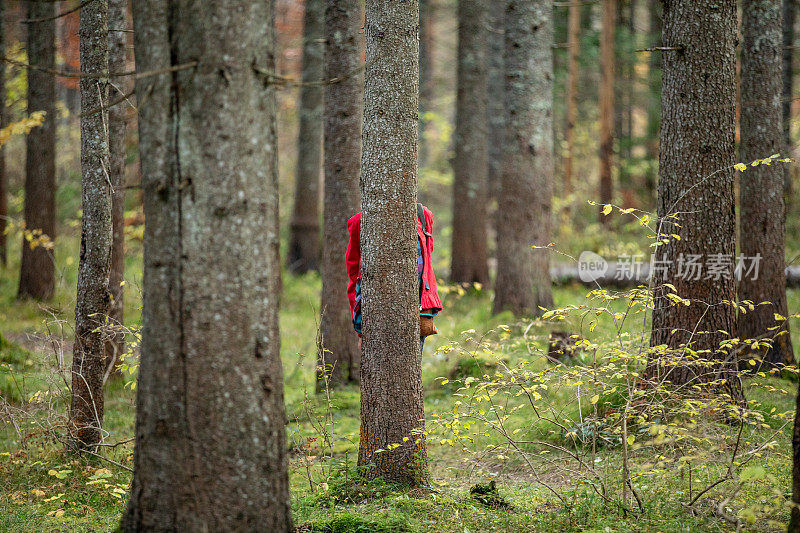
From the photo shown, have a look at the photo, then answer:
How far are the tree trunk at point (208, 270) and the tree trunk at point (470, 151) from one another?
11.1 meters

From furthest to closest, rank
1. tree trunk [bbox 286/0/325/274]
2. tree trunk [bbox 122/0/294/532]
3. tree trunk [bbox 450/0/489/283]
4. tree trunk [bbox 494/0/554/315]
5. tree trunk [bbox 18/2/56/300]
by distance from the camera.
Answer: tree trunk [bbox 286/0/325/274] < tree trunk [bbox 450/0/489/283] < tree trunk [bbox 18/2/56/300] < tree trunk [bbox 494/0/554/315] < tree trunk [bbox 122/0/294/532]

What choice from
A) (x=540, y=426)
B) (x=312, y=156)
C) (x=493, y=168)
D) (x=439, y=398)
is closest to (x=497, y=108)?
(x=493, y=168)

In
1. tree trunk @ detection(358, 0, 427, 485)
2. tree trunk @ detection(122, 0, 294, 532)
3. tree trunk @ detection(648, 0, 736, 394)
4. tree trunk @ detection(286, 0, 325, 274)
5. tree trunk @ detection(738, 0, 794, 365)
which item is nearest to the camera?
tree trunk @ detection(122, 0, 294, 532)

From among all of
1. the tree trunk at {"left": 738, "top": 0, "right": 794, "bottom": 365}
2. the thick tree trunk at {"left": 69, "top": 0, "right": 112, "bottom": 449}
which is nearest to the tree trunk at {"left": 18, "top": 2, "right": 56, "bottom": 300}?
the thick tree trunk at {"left": 69, "top": 0, "right": 112, "bottom": 449}

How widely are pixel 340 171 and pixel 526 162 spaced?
370 cm

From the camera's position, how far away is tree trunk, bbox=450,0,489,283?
13.7 metres

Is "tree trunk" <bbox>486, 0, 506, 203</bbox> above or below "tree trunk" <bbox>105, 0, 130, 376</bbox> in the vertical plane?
above

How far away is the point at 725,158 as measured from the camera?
600 centimetres

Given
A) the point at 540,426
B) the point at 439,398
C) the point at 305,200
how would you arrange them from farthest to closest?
the point at 305,200 → the point at 439,398 → the point at 540,426

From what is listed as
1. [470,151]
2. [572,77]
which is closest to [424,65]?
[572,77]

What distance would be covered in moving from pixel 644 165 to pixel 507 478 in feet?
54.4

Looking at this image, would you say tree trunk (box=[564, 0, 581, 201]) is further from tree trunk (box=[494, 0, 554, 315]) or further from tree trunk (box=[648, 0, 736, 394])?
tree trunk (box=[648, 0, 736, 394])

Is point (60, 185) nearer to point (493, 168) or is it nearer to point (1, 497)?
point (493, 168)

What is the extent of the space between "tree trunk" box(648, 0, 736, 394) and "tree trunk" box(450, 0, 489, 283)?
7.89 metres
